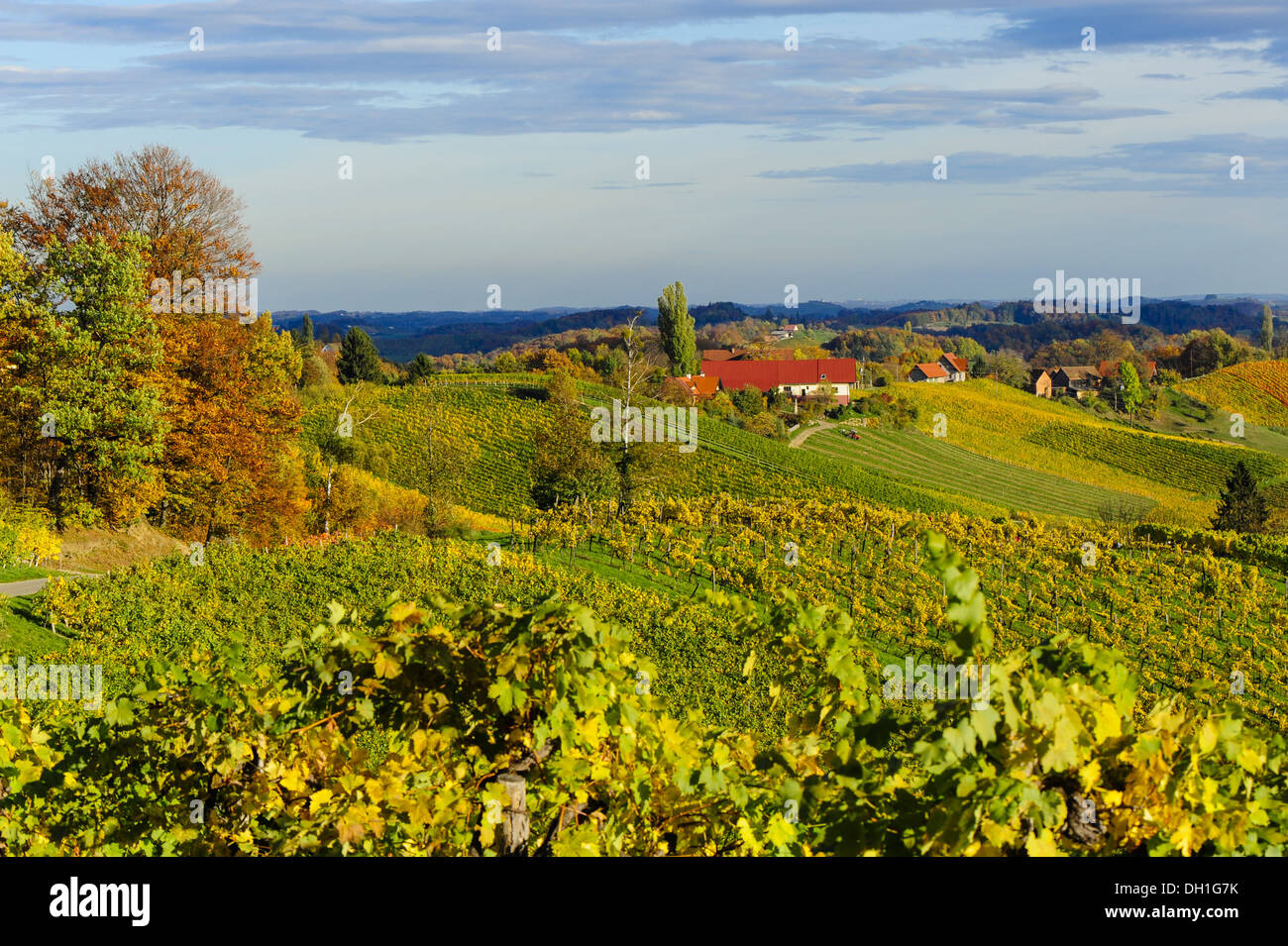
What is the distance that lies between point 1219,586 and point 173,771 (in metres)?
30.8

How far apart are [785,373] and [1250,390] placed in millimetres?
48832

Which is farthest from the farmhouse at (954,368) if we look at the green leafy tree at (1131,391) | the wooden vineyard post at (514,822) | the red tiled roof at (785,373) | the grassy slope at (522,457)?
the wooden vineyard post at (514,822)

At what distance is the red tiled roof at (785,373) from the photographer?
337ft

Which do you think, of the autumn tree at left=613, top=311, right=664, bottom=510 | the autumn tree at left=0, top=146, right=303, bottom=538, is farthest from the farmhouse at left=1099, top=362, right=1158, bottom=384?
the autumn tree at left=0, top=146, right=303, bottom=538

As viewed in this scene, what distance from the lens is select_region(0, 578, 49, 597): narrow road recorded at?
2002cm

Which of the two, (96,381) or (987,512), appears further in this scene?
(987,512)

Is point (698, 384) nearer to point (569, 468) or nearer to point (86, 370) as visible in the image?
point (569, 468)

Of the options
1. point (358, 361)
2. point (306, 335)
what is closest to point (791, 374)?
point (358, 361)

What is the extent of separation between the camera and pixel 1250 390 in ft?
358

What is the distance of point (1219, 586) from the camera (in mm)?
29922

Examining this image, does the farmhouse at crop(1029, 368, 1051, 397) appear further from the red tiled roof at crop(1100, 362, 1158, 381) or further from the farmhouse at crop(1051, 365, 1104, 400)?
the red tiled roof at crop(1100, 362, 1158, 381)

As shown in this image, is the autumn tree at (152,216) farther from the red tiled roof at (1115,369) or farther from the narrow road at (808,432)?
the red tiled roof at (1115,369)
